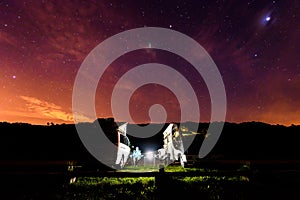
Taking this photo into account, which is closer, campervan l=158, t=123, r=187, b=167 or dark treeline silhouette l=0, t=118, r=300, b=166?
campervan l=158, t=123, r=187, b=167

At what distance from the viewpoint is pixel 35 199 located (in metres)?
6.74

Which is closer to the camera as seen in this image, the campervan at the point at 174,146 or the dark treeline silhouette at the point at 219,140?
the campervan at the point at 174,146

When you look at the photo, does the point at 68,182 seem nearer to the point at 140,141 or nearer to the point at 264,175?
the point at 264,175

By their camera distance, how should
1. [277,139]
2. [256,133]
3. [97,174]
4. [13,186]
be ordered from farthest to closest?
[256,133], [277,139], [13,186], [97,174]

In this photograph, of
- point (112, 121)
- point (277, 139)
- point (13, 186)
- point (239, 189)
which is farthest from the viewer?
point (277, 139)

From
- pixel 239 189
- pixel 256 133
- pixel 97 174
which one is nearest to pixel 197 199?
pixel 239 189

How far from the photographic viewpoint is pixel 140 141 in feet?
238

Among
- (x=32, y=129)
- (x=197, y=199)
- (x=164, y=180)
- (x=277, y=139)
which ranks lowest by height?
(x=197, y=199)

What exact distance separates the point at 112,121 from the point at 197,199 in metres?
15.1

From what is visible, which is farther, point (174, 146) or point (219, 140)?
point (219, 140)

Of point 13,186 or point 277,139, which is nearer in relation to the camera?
point 13,186

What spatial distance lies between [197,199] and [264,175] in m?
2.28

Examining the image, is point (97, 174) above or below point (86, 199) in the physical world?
above

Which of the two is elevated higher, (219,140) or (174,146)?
(219,140)
